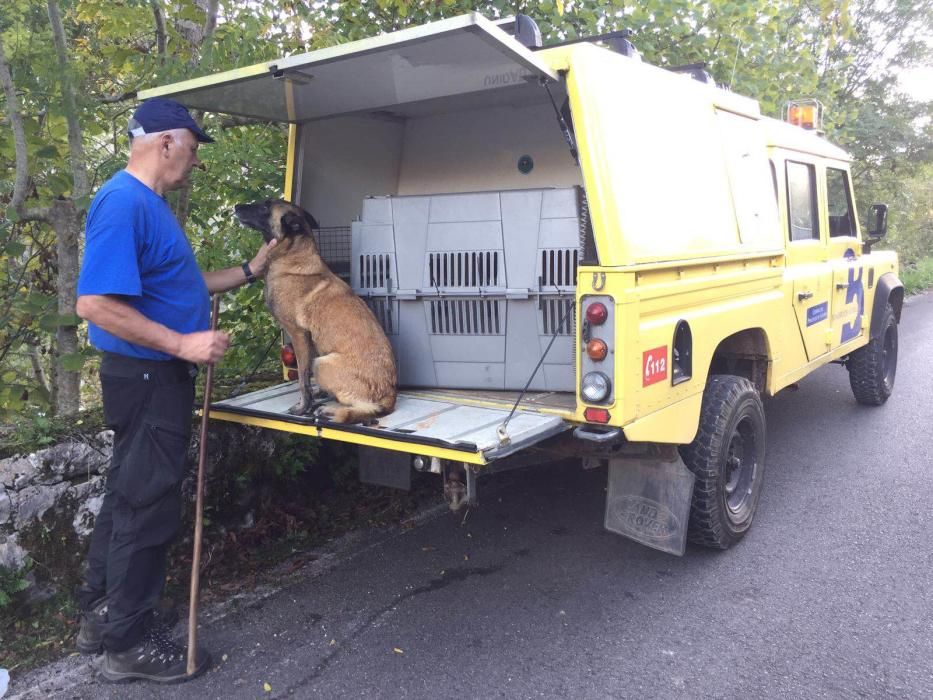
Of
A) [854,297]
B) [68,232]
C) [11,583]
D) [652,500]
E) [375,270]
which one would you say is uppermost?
[68,232]

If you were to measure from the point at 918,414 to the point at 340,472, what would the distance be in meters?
5.16

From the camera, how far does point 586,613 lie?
321 cm

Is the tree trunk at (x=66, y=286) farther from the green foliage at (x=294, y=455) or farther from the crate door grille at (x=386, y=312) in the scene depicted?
the crate door grille at (x=386, y=312)

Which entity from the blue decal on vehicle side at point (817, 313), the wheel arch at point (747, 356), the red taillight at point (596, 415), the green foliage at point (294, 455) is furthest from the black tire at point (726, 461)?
the green foliage at point (294, 455)

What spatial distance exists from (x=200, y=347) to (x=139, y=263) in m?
0.39

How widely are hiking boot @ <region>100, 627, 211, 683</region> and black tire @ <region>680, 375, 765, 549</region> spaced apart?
2382 mm

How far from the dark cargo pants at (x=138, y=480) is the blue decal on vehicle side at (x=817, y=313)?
3.95 m

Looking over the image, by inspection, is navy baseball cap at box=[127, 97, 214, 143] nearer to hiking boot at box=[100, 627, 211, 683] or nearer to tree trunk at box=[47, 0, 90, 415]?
tree trunk at box=[47, 0, 90, 415]

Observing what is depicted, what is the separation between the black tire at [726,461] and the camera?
3.49 metres

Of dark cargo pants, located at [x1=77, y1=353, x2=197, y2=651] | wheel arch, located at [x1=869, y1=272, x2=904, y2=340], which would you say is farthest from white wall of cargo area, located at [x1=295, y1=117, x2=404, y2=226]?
wheel arch, located at [x1=869, y1=272, x2=904, y2=340]

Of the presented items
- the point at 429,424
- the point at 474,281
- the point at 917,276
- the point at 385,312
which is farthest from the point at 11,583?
the point at 917,276

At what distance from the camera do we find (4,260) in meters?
4.38

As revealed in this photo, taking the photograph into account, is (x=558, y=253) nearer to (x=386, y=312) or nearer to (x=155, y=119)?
(x=386, y=312)

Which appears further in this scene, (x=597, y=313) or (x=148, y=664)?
(x=597, y=313)
